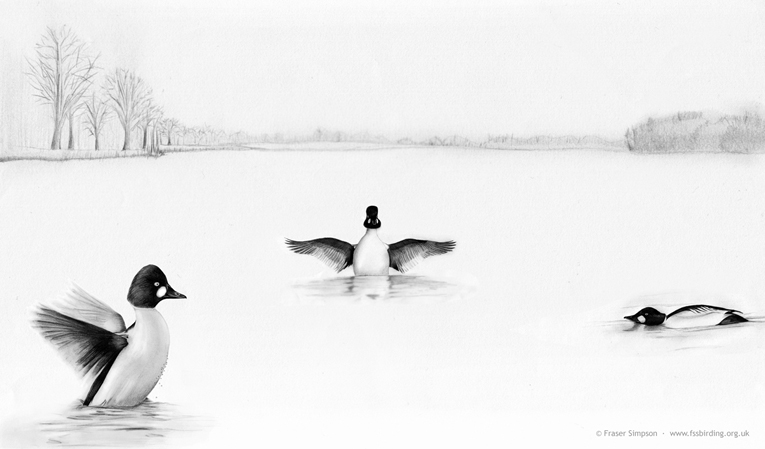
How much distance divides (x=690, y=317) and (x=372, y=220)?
0.78 meters

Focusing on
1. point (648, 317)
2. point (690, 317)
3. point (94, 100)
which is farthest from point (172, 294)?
point (690, 317)

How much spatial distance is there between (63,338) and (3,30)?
74 centimetres

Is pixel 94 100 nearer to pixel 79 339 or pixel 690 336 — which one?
pixel 79 339

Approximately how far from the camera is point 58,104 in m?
1.77

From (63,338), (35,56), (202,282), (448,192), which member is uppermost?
(35,56)

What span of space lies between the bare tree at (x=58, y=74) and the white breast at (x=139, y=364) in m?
0.50

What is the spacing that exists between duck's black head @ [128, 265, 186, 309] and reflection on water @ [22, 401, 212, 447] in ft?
0.73

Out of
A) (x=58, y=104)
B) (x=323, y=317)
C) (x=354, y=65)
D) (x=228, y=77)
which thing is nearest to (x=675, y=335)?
(x=323, y=317)

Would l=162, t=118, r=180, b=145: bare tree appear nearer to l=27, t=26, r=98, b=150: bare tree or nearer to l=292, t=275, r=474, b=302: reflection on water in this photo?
l=27, t=26, r=98, b=150: bare tree

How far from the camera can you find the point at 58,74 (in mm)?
1758

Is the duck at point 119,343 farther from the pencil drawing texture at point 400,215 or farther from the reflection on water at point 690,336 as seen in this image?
the reflection on water at point 690,336

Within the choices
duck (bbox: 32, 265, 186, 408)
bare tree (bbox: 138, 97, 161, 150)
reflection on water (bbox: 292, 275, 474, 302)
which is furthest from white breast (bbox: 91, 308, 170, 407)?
bare tree (bbox: 138, 97, 161, 150)

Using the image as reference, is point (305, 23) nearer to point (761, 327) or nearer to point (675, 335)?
point (675, 335)

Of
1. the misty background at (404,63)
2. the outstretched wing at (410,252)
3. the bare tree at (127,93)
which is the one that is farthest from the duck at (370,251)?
the bare tree at (127,93)
